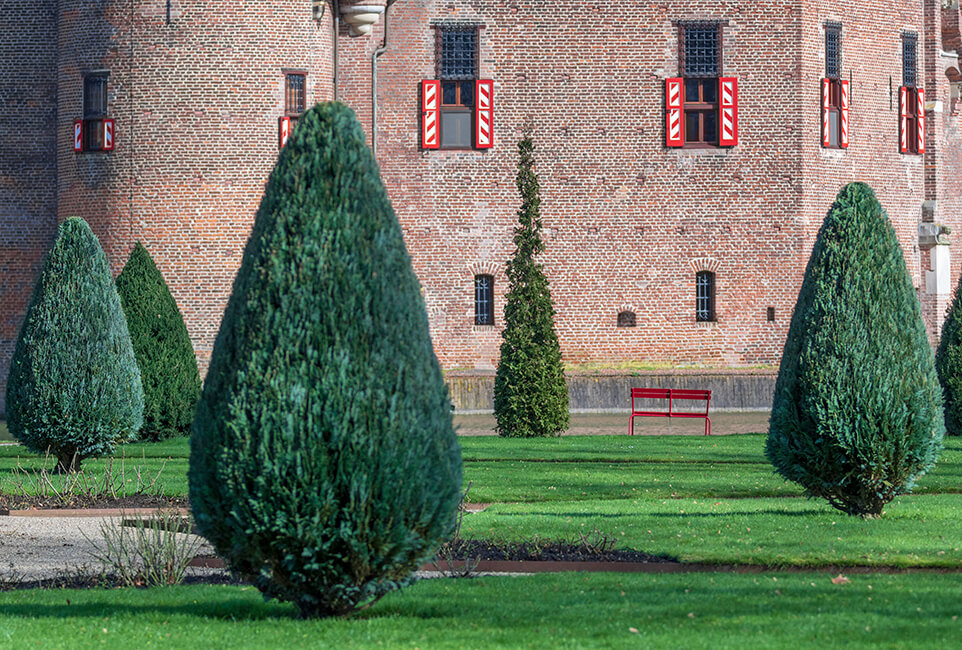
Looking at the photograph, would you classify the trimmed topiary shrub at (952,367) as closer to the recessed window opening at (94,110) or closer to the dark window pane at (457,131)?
the dark window pane at (457,131)

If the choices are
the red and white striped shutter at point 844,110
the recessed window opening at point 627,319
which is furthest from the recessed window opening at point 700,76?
the recessed window opening at point 627,319

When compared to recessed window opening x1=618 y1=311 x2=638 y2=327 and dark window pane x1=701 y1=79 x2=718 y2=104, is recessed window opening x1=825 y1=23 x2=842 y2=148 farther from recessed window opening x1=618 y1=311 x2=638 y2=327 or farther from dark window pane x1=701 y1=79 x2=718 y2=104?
recessed window opening x1=618 y1=311 x2=638 y2=327

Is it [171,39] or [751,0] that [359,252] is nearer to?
[171,39]

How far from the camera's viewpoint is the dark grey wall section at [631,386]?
26188 millimetres

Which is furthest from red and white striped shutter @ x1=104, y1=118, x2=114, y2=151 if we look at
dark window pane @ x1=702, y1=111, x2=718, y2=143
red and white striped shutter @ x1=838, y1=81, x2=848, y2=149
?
red and white striped shutter @ x1=838, y1=81, x2=848, y2=149

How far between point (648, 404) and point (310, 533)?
20143 mm

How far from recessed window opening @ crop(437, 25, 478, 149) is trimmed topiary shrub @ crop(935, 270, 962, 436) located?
36.7 feet

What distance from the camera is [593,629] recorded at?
265 inches

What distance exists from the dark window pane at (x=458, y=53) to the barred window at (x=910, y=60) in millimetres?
9255

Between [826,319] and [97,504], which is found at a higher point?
[826,319]

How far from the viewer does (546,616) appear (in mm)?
7090

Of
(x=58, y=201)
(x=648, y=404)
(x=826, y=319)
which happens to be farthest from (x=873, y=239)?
(x=58, y=201)

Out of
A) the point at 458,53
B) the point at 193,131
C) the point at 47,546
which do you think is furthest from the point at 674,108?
the point at 47,546

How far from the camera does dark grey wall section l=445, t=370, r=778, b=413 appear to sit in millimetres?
26188
